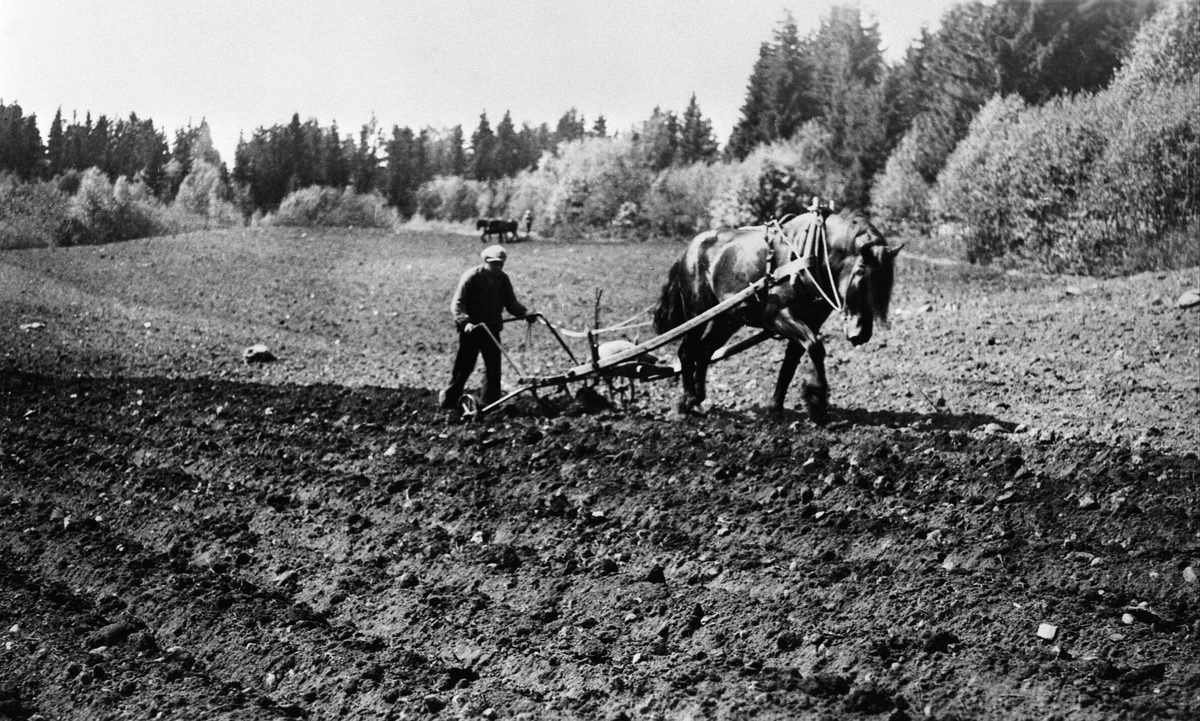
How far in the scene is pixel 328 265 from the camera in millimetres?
15531

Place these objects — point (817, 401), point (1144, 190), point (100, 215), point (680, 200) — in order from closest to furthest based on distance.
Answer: point (817, 401) → point (100, 215) → point (1144, 190) → point (680, 200)

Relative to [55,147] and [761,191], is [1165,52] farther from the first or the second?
[55,147]

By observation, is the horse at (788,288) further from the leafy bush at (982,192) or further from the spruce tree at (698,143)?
the leafy bush at (982,192)

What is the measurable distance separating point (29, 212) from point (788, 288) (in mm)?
5852

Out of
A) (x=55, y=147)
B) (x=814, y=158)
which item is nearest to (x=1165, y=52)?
(x=814, y=158)

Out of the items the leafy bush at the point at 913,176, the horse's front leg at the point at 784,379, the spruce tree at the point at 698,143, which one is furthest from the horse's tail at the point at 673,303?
the leafy bush at the point at 913,176

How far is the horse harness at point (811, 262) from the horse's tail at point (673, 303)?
51.2 inches

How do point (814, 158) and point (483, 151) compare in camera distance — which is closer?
point (483, 151)

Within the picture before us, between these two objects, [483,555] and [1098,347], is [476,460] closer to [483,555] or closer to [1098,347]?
[483,555]

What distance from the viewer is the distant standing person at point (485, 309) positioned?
8.29 meters

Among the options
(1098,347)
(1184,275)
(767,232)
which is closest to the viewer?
(767,232)

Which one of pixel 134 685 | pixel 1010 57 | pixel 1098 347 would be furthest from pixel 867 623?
pixel 1010 57

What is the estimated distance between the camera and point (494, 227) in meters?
17.6

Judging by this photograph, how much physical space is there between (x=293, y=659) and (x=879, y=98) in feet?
77.6
